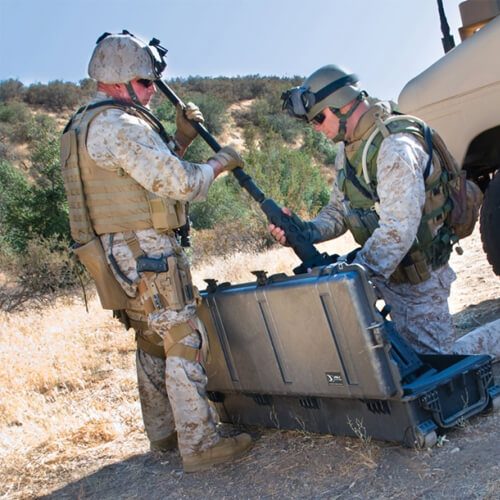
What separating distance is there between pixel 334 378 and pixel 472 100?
99.7 inches

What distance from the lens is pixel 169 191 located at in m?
3.61

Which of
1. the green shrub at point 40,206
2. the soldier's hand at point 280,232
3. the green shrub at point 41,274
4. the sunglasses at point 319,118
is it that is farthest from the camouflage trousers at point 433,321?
the green shrub at point 40,206

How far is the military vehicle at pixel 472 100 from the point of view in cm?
481

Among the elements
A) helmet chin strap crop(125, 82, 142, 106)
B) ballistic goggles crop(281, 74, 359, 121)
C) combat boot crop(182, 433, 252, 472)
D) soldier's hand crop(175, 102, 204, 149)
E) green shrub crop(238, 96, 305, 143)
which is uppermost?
green shrub crop(238, 96, 305, 143)

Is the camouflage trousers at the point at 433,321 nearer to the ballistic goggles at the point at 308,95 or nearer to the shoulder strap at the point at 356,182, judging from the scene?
the shoulder strap at the point at 356,182

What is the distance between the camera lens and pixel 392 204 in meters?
3.62

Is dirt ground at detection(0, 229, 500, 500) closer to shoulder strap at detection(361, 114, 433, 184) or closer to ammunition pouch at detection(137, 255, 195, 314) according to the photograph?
ammunition pouch at detection(137, 255, 195, 314)

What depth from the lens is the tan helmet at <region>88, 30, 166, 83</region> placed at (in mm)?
3752

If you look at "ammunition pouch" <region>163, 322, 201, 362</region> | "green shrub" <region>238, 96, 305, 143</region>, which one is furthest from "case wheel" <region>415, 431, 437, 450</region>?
"green shrub" <region>238, 96, 305, 143</region>

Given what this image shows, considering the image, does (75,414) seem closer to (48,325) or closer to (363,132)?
(363,132)

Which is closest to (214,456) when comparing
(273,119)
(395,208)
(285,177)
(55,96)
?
(395,208)

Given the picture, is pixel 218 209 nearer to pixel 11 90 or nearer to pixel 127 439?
pixel 127 439

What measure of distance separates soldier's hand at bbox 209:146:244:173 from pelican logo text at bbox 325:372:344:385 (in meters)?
1.26

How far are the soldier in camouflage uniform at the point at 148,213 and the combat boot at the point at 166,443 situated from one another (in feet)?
1.26
